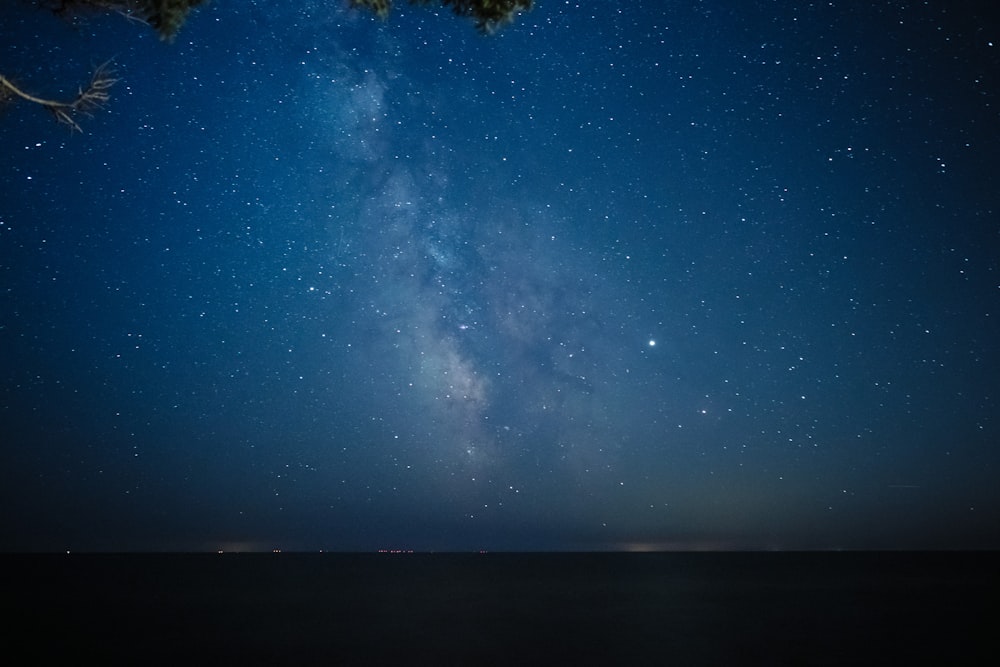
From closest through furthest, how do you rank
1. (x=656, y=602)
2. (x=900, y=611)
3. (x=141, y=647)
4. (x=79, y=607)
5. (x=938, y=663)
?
1. (x=938, y=663)
2. (x=141, y=647)
3. (x=900, y=611)
4. (x=79, y=607)
5. (x=656, y=602)

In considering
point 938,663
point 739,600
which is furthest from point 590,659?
point 739,600

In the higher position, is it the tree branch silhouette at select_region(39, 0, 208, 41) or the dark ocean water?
the tree branch silhouette at select_region(39, 0, 208, 41)

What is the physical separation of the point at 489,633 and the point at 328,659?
957 cm

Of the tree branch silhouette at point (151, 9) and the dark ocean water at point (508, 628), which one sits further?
the dark ocean water at point (508, 628)

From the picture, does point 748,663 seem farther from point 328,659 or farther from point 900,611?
point 900,611

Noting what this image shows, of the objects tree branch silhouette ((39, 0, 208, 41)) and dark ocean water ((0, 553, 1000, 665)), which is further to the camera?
dark ocean water ((0, 553, 1000, 665))

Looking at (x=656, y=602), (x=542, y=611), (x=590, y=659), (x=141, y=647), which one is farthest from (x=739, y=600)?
(x=141, y=647)

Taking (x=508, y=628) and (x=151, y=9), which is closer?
(x=151, y=9)

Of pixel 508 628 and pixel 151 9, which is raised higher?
pixel 151 9

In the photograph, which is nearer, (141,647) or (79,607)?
(141,647)

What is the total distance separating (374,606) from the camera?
141ft

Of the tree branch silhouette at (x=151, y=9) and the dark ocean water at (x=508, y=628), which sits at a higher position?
the tree branch silhouette at (x=151, y=9)

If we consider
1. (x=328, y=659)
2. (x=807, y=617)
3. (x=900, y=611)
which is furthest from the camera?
(x=900, y=611)

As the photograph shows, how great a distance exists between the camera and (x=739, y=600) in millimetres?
49000
